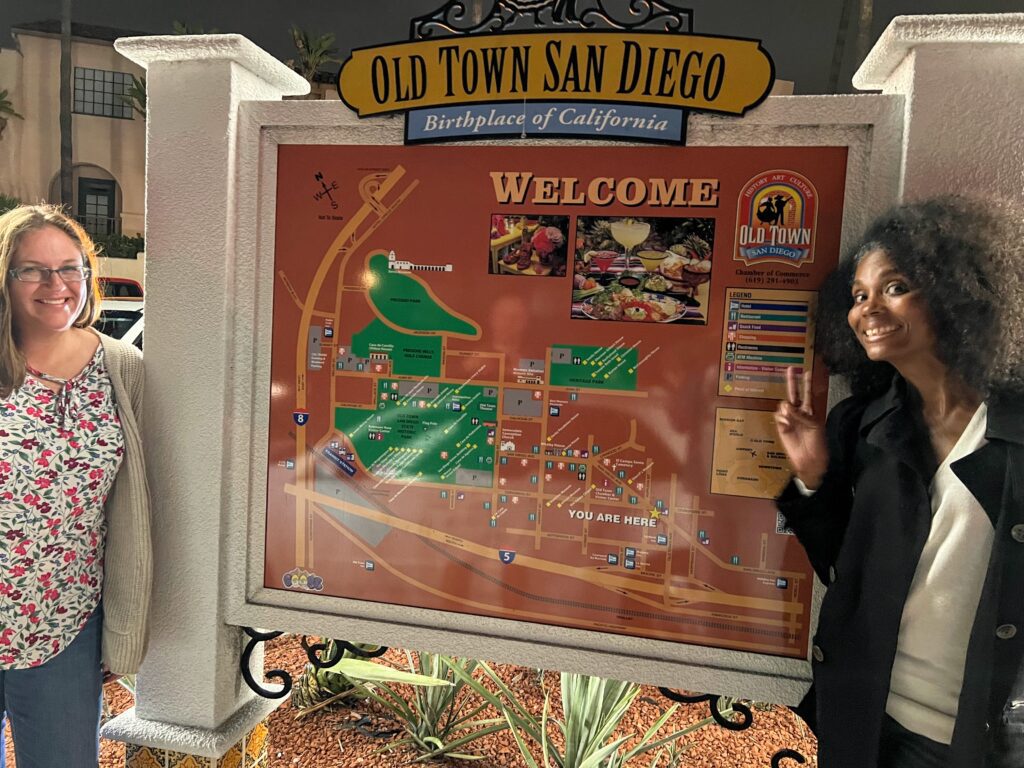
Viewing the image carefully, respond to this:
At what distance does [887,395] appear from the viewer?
1.56 m

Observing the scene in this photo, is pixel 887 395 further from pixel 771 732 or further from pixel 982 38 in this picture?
pixel 771 732

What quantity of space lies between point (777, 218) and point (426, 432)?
3.90ft

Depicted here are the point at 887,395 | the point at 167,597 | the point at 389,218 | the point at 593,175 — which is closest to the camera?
the point at 887,395

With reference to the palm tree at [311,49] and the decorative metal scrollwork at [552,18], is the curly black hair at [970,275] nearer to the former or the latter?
the decorative metal scrollwork at [552,18]

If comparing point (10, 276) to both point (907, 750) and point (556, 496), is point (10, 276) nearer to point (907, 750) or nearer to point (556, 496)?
point (556, 496)

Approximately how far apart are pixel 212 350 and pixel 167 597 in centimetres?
85

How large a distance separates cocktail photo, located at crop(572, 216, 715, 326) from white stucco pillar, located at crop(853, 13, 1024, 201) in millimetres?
536

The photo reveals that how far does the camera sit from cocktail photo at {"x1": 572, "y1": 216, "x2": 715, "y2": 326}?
72.3 inches

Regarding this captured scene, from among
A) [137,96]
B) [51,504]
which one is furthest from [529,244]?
[137,96]

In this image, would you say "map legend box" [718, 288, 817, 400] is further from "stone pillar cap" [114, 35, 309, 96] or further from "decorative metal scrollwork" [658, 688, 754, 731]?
"stone pillar cap" [114, 35, 309, 96]

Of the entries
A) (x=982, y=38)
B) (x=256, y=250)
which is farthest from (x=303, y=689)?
(x=982, y=38)

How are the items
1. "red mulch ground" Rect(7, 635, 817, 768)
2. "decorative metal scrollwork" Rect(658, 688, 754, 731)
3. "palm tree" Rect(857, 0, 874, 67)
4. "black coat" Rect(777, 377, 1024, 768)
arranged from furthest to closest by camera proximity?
"palm tree" Rect(857, 0, 874, 67)
"red mulch ground" Rect(7, 635, 817, 768)
"decorative metal scrollwork" Rect(658, 688, 754, 731)
"black coat" Rect(777, 377, 1024, 768)

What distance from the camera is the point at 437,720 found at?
305cm

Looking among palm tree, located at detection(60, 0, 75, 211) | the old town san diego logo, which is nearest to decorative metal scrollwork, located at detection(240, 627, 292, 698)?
the old town san diego logo
